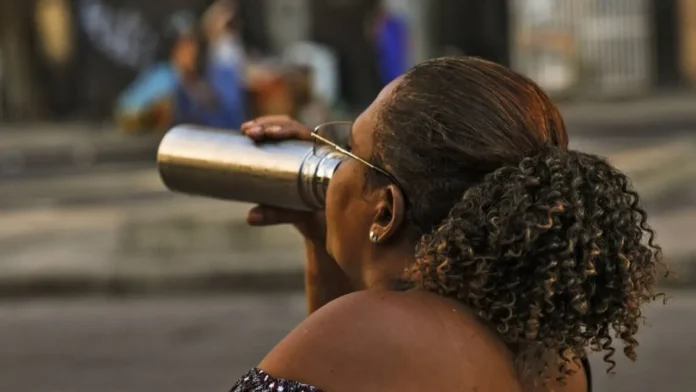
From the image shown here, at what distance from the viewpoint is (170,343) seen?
588cm

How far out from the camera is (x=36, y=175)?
13.2 meters

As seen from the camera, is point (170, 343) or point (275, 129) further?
point (170, 343)

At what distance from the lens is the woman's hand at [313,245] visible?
172 centimetres

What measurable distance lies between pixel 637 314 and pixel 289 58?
15.6 m

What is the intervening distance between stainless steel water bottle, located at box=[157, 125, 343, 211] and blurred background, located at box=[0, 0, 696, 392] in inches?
48.0

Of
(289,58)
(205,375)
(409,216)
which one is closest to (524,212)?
(409,216)

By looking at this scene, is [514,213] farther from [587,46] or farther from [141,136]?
A: [587,46]

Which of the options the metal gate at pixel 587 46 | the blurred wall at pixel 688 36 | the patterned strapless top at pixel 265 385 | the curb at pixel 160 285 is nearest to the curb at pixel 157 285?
the curb at pixel 160 285

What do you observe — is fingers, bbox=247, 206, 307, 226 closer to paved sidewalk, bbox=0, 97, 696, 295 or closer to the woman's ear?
the woman's ear

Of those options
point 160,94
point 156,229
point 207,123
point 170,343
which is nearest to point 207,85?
point 207,123

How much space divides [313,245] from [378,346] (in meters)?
0.60

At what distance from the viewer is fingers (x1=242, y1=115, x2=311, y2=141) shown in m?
1.65

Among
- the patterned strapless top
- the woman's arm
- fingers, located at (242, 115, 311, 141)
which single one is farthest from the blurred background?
the patterned strapless top

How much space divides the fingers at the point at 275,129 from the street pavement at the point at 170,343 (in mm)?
3512
